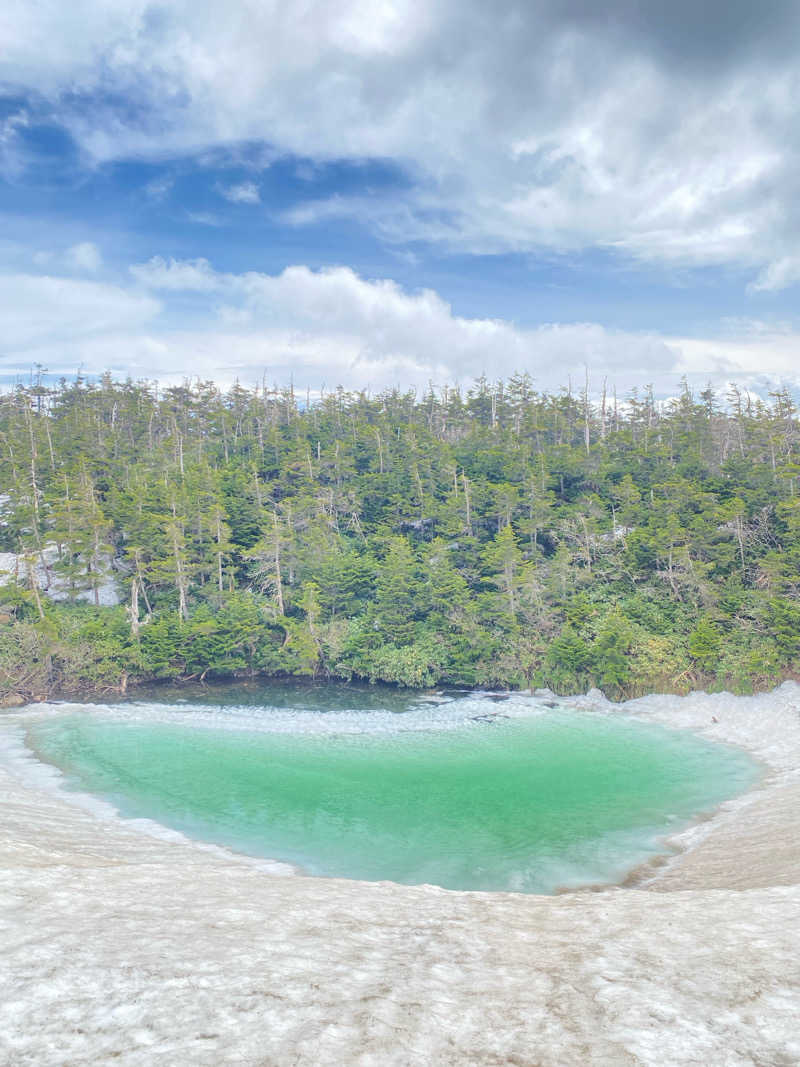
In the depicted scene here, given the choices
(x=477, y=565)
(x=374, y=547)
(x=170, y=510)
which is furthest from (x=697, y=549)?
(x=170, y=510)

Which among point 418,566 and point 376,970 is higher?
point 418,566

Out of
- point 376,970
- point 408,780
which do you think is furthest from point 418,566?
point 376,970

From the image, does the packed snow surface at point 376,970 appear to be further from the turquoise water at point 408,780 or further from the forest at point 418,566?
the forest at point 418,566

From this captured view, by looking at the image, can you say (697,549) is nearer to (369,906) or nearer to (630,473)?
(630,473)

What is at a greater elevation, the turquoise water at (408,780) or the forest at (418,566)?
the forest at (418,566)

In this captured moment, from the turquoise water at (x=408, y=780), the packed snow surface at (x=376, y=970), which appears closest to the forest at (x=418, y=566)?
the turquoise water at (x=408, y=780)

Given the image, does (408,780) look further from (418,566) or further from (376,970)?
(418,566)

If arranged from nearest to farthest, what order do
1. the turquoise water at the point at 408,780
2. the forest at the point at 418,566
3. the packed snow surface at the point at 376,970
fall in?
the packed snow surface at the point at 376,970 → the turquoise water at the point at 408,780 → the forest at the point at 418,566
